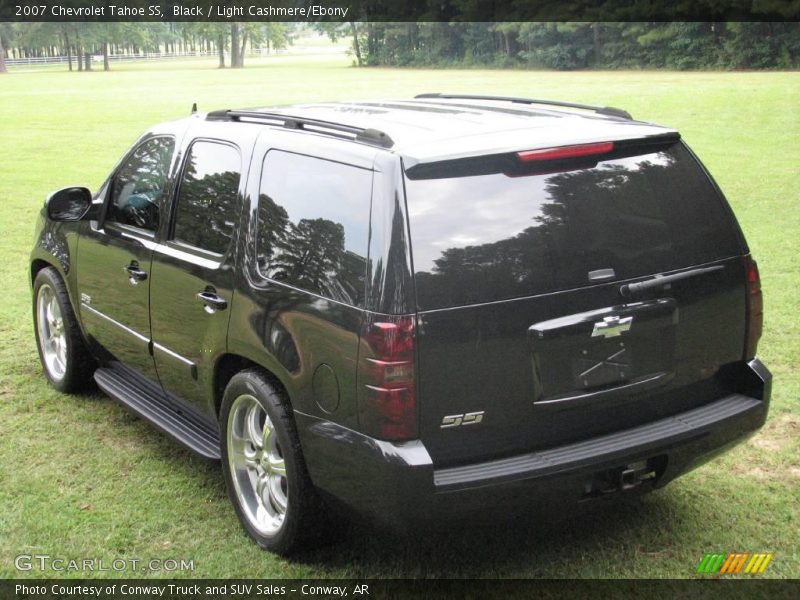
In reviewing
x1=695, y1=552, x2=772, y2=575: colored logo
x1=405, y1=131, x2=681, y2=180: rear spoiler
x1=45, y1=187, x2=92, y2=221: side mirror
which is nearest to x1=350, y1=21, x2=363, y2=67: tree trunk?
x1=45, y1=187, x2=92, y2=221: side mirror

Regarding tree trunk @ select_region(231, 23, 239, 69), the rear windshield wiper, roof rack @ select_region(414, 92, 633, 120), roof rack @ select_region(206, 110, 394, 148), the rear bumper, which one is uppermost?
roof rack @ select_region(414, 92, 633, 120)

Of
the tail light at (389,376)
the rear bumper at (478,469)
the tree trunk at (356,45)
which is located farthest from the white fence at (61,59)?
the tail light at (389,376)

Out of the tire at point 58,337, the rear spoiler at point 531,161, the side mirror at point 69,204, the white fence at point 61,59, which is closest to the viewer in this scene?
the rear spoiler at point 531,161

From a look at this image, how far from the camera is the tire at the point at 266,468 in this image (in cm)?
389

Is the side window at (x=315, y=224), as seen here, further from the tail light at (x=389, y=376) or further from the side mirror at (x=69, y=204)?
the side mirror at (x=69, y=204)

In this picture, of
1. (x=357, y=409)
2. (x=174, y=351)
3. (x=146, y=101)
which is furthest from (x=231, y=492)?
(x=146, y=101)

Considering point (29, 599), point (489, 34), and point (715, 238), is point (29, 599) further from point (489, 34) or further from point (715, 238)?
point (489, 34)

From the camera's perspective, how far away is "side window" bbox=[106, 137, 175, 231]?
5109 mm

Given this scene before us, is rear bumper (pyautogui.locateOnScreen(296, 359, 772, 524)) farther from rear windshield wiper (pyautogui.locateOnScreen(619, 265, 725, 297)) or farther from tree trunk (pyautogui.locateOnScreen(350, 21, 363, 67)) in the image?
tree trunk (pyautogui.locateOnScreen(350, 21, 363, 67))

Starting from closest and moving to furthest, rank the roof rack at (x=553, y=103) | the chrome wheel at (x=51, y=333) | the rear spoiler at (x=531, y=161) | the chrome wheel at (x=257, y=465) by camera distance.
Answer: the rear spoiler at (x=531, y=161) → the chrome wheel at (x=257, y=465) → the roof rack at (x=553, y=103) → the chrome wheel at (x=51, y=333)

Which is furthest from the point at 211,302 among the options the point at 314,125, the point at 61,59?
the point at 61,59

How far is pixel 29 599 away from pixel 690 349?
9.38 ft

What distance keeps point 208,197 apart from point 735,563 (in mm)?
2848

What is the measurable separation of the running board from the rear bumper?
106cm
